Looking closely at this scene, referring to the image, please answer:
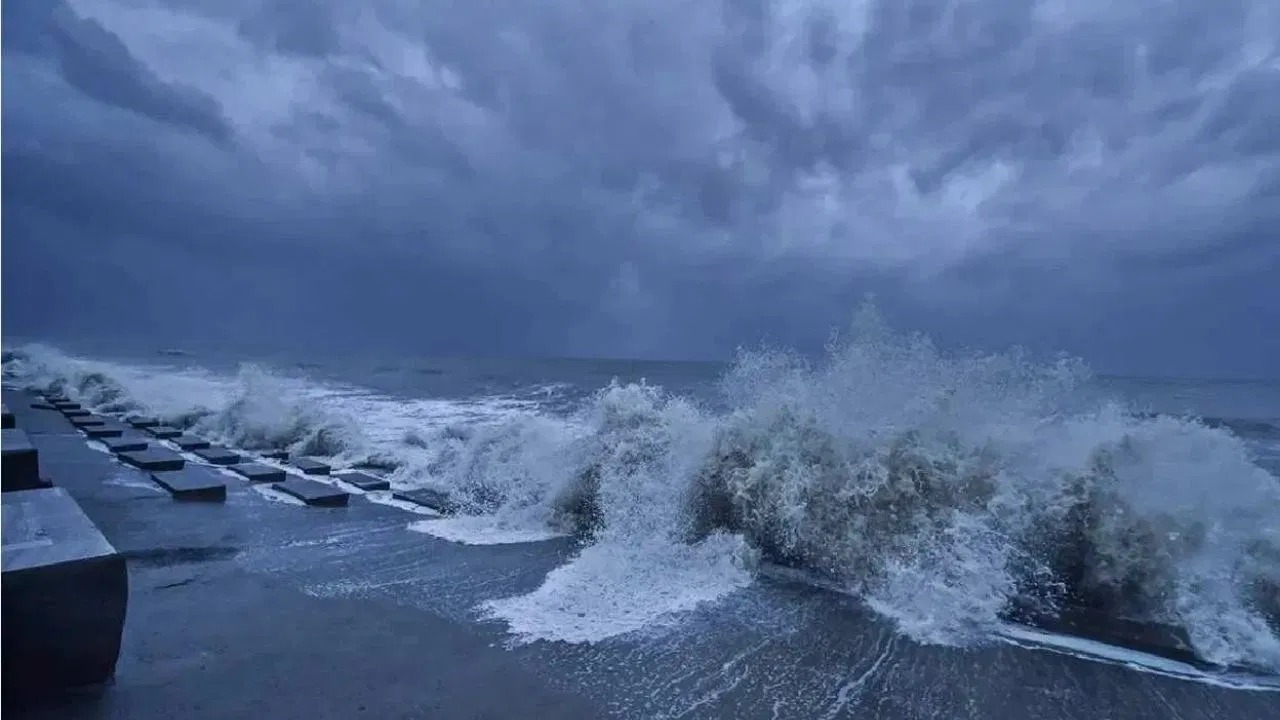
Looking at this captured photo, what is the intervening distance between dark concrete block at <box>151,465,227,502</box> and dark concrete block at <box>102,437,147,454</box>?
8.45 feet

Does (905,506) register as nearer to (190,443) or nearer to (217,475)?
(217,475)

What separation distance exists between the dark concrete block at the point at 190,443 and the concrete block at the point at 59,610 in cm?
936

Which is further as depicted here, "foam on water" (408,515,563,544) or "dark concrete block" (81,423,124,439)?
"dark concrete block" (81,423,124,439)

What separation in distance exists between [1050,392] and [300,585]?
734 cm

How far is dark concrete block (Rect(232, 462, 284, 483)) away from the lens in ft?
29.2

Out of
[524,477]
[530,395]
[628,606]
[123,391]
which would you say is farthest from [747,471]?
[530,395]

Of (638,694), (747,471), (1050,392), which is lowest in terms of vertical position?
Answer: (638,694)

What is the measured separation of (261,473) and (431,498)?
8.85 ft

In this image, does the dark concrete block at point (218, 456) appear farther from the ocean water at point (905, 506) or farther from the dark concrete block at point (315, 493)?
the ocean water at point (905, 506)

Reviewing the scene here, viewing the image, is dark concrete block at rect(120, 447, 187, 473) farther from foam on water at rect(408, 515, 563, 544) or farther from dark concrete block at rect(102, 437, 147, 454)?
foam on water at rect(408, 515, 563, 544)

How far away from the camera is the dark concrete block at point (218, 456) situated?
33.4ft

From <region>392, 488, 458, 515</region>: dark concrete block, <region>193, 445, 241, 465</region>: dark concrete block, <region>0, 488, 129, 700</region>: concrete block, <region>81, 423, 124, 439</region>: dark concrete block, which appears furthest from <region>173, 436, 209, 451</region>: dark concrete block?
<region>0, 488, 129, 700</region>: concrete block

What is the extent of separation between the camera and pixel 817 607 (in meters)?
4.93

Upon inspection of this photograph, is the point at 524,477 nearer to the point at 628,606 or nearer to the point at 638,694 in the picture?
the point at 628,606
